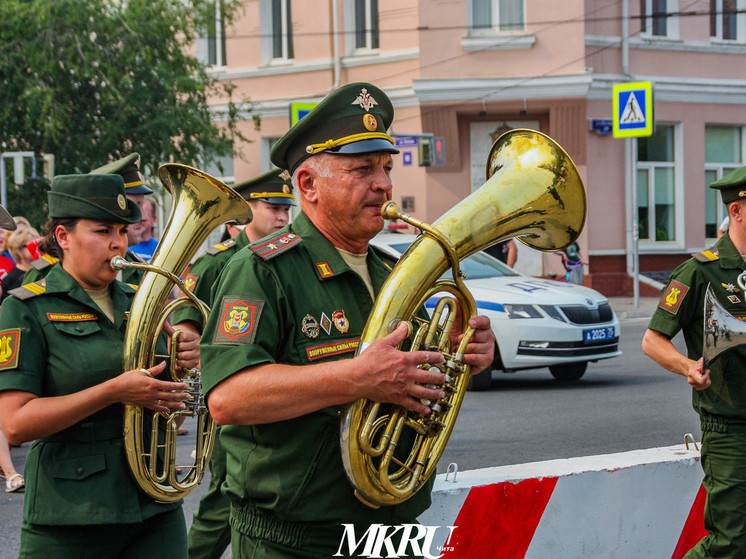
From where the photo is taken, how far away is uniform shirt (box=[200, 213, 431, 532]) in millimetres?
2553

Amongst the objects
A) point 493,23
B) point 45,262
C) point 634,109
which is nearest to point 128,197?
point 45,262

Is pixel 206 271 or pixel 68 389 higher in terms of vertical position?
pixel 206 271

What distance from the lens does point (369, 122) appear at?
2.79 metres

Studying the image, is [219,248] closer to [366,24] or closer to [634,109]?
[634,109]

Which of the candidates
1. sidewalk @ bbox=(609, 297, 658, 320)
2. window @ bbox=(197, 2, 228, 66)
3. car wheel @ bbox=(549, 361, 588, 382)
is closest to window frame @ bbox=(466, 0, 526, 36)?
sidewalk @ bbox=(609, 297, 658, 320)

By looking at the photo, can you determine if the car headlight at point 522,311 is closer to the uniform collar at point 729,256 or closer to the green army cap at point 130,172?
the uniform collar at point 729,256

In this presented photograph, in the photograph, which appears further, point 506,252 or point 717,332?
point 506,252

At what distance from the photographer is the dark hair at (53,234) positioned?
3.49 metres

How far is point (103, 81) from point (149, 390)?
58.5ft

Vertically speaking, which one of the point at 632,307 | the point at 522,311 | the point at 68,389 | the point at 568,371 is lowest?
the point at 632,307

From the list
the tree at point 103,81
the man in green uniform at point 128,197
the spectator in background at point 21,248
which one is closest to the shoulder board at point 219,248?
the man in green uniform at point 128,197

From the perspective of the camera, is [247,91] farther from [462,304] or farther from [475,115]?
[462,304]

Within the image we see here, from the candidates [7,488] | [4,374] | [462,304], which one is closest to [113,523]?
[4,374]

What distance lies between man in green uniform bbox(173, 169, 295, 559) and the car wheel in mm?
6117
